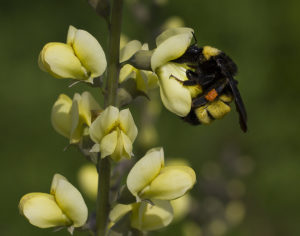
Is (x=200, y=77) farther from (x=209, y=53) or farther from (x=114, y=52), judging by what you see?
(x=114, y=52)

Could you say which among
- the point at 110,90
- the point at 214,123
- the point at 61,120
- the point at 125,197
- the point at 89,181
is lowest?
the point at 214,123

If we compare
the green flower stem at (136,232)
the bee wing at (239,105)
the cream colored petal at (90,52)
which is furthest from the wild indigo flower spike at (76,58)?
the green flower stem at (136,232)

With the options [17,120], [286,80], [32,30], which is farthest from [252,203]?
[32,30]

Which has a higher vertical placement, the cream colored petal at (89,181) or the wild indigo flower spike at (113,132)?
the wild indigo flower spike at (113,132)

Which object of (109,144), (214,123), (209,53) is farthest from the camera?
(214,123)

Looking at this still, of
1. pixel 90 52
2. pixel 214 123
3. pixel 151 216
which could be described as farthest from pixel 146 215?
pixel 214 123

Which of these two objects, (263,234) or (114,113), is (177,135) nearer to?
(263,234)

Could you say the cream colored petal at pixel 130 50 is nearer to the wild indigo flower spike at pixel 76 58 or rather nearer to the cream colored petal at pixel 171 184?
the wild indigo flower spike at pixel 76 58
